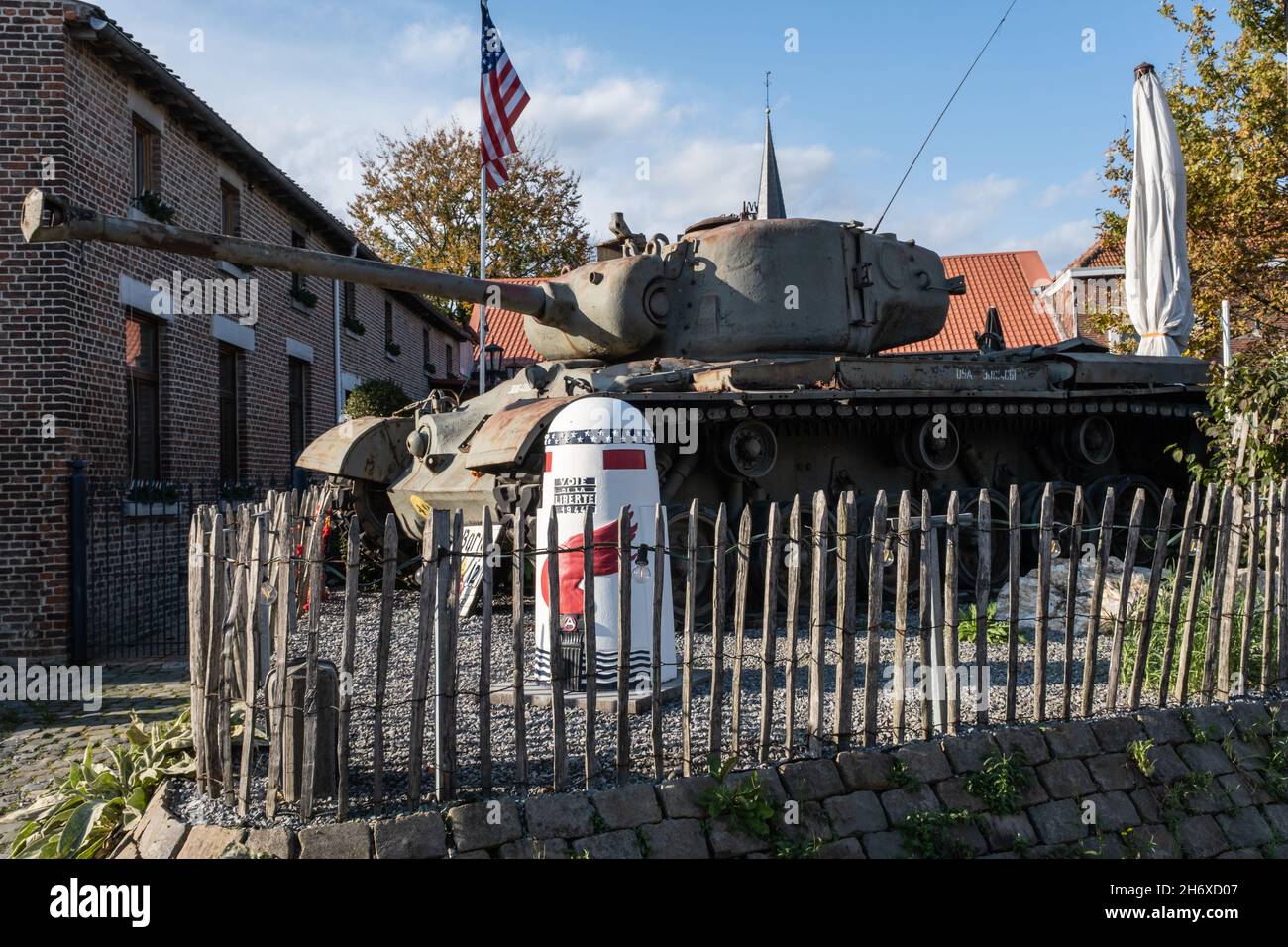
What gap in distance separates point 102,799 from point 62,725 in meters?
2.65

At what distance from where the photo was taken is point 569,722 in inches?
212

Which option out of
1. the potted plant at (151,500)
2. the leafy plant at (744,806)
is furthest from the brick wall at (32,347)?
the leafy plant at (744,806)

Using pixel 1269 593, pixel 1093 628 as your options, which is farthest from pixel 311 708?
pixel 1269 593

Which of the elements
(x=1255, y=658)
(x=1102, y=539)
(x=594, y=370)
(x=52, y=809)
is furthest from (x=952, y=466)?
(x=52, y=809)

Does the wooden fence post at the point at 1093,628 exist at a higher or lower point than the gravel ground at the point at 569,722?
higher

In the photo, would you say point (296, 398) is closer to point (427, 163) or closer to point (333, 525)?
point (333, 525)

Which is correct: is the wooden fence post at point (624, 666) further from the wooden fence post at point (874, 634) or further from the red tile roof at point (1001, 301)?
the red tile roof at point (1001, 301)

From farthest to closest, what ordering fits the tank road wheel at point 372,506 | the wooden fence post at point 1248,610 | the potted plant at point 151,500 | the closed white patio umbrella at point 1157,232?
1. the closed white patio umbrella at point 1157,232
2. the potted plant at point 151,500
3. the tank road wheel at point 372,506
4. the wooden fence post at point 1248,610

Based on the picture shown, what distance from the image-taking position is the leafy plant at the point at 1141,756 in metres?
5.12

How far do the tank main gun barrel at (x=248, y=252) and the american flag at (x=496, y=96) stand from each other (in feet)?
22.2

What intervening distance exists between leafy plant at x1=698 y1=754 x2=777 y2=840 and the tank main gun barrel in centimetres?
509

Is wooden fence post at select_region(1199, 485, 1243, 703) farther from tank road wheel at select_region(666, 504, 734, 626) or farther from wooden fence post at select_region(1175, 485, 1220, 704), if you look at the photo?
tank road wheel at select_region(666, 504, 734, 626)

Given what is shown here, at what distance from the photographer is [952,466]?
34.5 feet

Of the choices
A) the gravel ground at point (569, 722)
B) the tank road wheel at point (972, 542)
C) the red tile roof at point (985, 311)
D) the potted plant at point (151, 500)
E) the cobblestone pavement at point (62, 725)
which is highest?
the red tile roof at point (985, 311)
